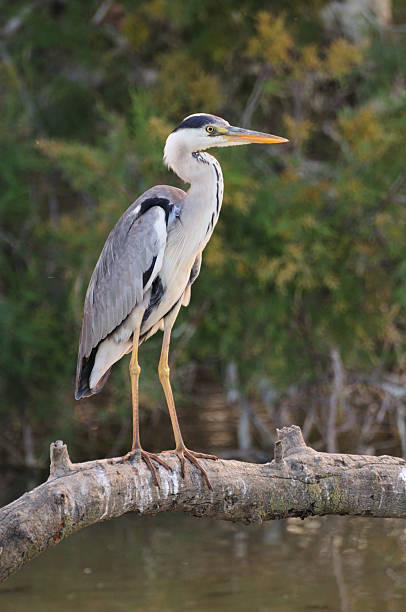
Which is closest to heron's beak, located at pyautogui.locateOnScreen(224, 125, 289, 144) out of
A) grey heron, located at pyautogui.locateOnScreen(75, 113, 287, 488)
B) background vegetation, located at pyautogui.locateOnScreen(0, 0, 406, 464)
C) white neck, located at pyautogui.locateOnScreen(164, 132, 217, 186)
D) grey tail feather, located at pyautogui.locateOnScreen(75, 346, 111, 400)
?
grey heron, located at pyautogui.locateOnScreen(75, 113, 287, 488)

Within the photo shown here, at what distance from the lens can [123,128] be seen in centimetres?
864

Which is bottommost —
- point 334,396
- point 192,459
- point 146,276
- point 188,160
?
point 334,396

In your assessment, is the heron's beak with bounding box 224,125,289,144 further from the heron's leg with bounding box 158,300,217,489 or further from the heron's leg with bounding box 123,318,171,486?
the heron's leg with bounding box 123,318,171,486

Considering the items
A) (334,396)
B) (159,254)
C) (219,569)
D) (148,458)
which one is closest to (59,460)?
(148,458)

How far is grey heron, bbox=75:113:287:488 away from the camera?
471cm

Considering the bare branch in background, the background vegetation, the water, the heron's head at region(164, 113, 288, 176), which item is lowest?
the water

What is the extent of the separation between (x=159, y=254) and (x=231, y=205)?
386 centimetres

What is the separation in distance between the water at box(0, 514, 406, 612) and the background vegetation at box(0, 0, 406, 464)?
3.39ft

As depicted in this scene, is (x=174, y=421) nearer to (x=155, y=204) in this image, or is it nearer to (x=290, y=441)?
(x=290, y=441)

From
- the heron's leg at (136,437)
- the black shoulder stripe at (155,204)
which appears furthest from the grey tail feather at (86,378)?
the black shoulder stripe at (155,204)

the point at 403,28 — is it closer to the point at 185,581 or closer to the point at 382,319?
the point at 382,319

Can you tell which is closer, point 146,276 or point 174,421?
point 174,421

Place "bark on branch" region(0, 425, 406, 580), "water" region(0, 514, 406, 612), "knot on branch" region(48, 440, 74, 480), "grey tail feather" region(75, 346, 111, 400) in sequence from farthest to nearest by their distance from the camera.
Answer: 1. "water" region(0, 514, 406, 612)
2. "grey tail feather" region(75, 346, 111, 400)
3. "bark on branch" region(0, 425, 406, 580)
4. "knot on branch" region(48, 440, 74, 480)

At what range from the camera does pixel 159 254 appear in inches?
187
